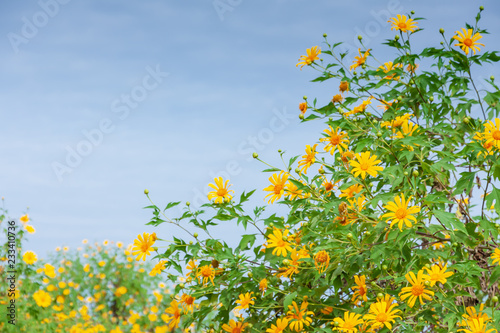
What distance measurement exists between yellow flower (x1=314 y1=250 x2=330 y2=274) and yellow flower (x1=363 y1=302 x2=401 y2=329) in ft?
0.90

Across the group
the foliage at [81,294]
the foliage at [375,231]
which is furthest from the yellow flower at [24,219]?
the foliage at [375,231]

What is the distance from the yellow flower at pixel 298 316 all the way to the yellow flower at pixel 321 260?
0.66ft

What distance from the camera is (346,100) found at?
2.98 metres

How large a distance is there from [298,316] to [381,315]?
441 millimetres

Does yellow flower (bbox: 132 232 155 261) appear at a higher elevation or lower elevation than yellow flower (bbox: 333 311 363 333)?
higher

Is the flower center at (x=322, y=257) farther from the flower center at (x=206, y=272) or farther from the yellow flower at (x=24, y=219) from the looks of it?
the yellow flower at (x=24, y=219)

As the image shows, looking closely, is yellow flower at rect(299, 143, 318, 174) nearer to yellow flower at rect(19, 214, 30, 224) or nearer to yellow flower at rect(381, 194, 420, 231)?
yellow flower at rect(381, 194, 420, 231)

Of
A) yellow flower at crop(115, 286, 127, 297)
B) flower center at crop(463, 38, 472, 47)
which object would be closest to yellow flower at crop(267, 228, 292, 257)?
flower center at crop(463, 38, 472, 47)

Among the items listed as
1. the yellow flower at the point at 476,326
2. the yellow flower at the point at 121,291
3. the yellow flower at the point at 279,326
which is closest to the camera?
the yellow flower at the point at 476,326

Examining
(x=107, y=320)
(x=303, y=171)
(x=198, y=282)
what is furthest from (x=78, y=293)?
(x=303, y=171)

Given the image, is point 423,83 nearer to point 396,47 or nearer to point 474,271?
point 396,47

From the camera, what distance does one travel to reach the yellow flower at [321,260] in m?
2.34

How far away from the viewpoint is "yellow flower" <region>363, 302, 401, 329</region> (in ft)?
7.05

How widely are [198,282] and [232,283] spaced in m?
0.28
